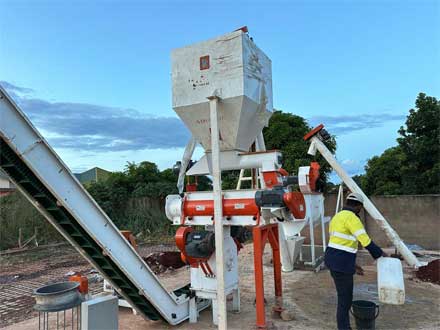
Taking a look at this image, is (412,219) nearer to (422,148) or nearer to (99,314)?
(422,148)

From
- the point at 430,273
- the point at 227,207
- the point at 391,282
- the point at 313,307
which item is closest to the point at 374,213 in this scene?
the point at 430,273

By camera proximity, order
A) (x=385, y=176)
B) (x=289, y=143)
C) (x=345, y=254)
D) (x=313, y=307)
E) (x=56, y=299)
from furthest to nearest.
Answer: (x=385, y=176), (x=289, y=143), (x=313, y=307), (x=345, y=254), (x=56, y=299)

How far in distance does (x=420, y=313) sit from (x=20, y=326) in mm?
5687

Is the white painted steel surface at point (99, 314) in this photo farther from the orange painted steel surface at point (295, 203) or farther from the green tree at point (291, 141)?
the green tree at point (291, 141)

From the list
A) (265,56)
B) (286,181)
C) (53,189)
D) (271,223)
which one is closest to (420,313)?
(271,223)

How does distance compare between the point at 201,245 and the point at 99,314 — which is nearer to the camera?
the point at 99,314

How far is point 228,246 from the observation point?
4.79 meters

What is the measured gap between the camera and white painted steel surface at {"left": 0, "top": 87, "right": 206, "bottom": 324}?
10.3 ft

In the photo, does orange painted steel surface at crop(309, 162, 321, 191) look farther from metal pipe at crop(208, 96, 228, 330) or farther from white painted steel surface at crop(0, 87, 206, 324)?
white painted steel surface at crop(0, 87, 206, 324)

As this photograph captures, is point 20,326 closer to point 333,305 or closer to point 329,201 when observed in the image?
point 333,305

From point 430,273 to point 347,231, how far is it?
388 cm

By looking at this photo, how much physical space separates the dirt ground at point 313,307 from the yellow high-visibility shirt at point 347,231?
123 cm

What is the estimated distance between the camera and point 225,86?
4.15 metres

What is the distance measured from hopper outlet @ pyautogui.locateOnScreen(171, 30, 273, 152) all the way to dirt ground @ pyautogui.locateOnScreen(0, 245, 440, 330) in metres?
2.44
